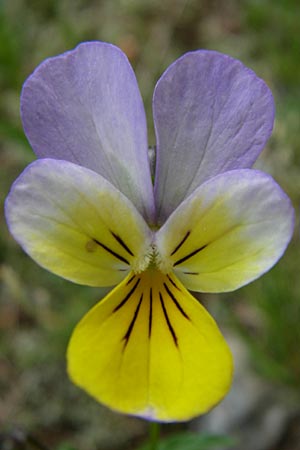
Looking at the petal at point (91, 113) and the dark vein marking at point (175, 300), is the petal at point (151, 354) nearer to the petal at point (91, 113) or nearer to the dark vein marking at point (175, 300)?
the dark vein marking at point (175, 300)

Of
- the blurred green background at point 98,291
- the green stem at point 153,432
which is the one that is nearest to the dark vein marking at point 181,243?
the green stem at point 153,432

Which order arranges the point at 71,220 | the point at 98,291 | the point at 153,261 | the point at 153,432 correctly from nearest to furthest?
the point at 71,220, the point at 153,261, the point at 153,432, the point at 98,291

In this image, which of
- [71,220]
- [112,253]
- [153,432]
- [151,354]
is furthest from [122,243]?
[153,432]

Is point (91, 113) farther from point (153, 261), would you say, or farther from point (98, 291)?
point (98, 291)

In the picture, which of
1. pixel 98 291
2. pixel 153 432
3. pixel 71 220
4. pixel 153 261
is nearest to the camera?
pixel 71 220

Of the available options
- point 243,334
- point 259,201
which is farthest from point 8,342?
point 259,201

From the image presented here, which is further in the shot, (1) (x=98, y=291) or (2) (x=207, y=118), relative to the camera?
(1) (x=98, y=291)

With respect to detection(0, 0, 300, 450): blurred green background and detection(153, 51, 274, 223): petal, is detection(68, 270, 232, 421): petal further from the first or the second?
detection(0, 0, 300, 450): blurred green background

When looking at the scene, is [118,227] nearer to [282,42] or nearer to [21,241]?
[21,241]
